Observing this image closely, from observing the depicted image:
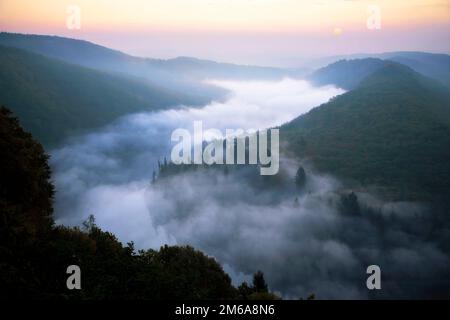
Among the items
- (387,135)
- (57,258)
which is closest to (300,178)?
(387,135)

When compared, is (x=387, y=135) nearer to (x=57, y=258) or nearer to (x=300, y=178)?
(x=300, y=178)

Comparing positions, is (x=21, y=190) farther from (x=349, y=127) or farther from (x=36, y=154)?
(x=349, y=127)

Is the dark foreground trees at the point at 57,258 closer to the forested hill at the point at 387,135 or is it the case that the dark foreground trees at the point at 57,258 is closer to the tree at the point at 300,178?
the forested hill at the point at 387,135

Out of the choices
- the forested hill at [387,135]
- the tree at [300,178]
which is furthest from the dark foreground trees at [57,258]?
the tree at [300,178]

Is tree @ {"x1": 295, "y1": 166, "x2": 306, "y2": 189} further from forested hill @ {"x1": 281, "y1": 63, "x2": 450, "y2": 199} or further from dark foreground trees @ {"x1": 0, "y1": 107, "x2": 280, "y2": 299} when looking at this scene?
dark foreground trees @ {"x1": 0, "y1": 107, "x2": 280, "y2": 299}

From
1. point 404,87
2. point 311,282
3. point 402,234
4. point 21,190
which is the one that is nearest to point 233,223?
point 311,282
